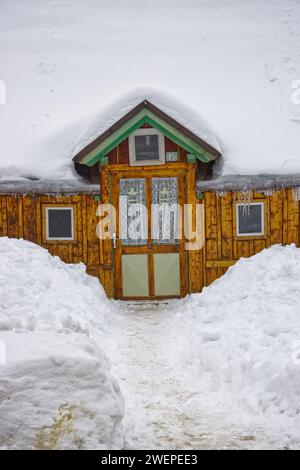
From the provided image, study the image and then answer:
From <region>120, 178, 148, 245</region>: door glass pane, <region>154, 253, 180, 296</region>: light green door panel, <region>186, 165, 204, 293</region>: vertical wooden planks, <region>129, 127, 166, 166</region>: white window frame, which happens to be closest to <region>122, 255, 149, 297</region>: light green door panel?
<region>154, 253, 180, 296</region>: light green door panel

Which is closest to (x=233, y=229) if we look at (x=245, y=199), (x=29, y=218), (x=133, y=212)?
(x=245, y=199)

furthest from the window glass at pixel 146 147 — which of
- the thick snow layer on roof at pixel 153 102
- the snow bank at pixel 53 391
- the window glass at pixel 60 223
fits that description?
the snow bank at pixel 53 391

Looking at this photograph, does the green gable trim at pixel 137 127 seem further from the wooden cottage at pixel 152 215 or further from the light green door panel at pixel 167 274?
the light green door panel at pixel 167 274

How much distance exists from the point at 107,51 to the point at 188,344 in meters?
13.4

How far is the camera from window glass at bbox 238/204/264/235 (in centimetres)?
1015

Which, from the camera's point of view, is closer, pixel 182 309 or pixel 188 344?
pixel 188 344

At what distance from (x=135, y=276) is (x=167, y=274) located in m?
0.75

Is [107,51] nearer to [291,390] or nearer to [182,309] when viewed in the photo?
[182,309]

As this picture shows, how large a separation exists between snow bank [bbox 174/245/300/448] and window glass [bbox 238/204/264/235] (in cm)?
121

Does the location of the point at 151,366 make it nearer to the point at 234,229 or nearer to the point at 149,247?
the point at 149,247

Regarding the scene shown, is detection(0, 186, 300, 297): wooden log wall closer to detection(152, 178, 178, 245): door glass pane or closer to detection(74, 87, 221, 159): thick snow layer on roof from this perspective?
detection(152, 178, 178, 245): door glass pane

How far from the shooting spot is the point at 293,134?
1101 cm

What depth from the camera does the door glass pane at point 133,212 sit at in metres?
10.1
